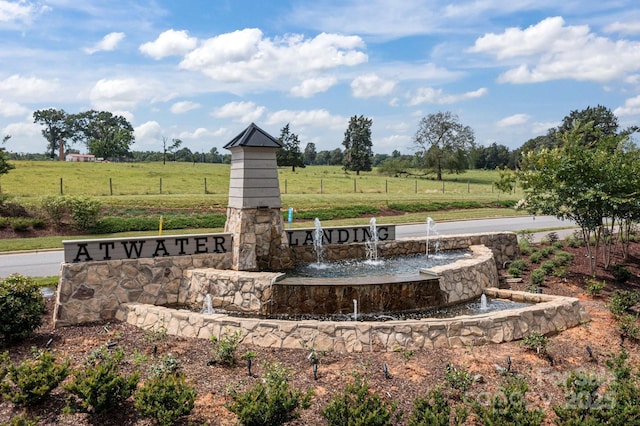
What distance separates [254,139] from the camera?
39.8 ft

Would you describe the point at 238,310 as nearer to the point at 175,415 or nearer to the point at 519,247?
the point at 175,415

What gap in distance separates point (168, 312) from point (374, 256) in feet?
23.5

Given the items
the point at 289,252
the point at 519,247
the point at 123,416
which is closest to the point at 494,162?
the point at 519,247

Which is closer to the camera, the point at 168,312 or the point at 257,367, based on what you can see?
the point at 257,367

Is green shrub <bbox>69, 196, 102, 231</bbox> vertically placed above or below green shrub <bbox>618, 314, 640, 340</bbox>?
above

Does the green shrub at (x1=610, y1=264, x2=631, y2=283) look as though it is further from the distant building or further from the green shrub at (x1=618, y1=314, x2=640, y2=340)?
the distant building

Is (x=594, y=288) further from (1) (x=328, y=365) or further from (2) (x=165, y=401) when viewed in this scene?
(2) (x=165, y=401)

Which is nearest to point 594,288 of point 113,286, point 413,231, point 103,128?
point 413,231

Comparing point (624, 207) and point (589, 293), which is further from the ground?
point (624, 207)

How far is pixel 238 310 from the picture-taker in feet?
33.9

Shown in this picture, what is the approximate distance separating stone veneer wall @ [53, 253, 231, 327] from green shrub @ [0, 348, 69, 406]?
3.31 m

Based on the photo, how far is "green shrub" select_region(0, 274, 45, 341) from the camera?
8.05 meters

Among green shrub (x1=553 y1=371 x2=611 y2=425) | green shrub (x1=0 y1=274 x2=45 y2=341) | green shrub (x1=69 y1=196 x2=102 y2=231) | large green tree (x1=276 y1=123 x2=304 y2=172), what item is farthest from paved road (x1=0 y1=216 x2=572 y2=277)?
large green tree (x1=276 y1=123 x2=304 y2=172)

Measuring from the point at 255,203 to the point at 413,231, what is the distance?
11.3 meters
